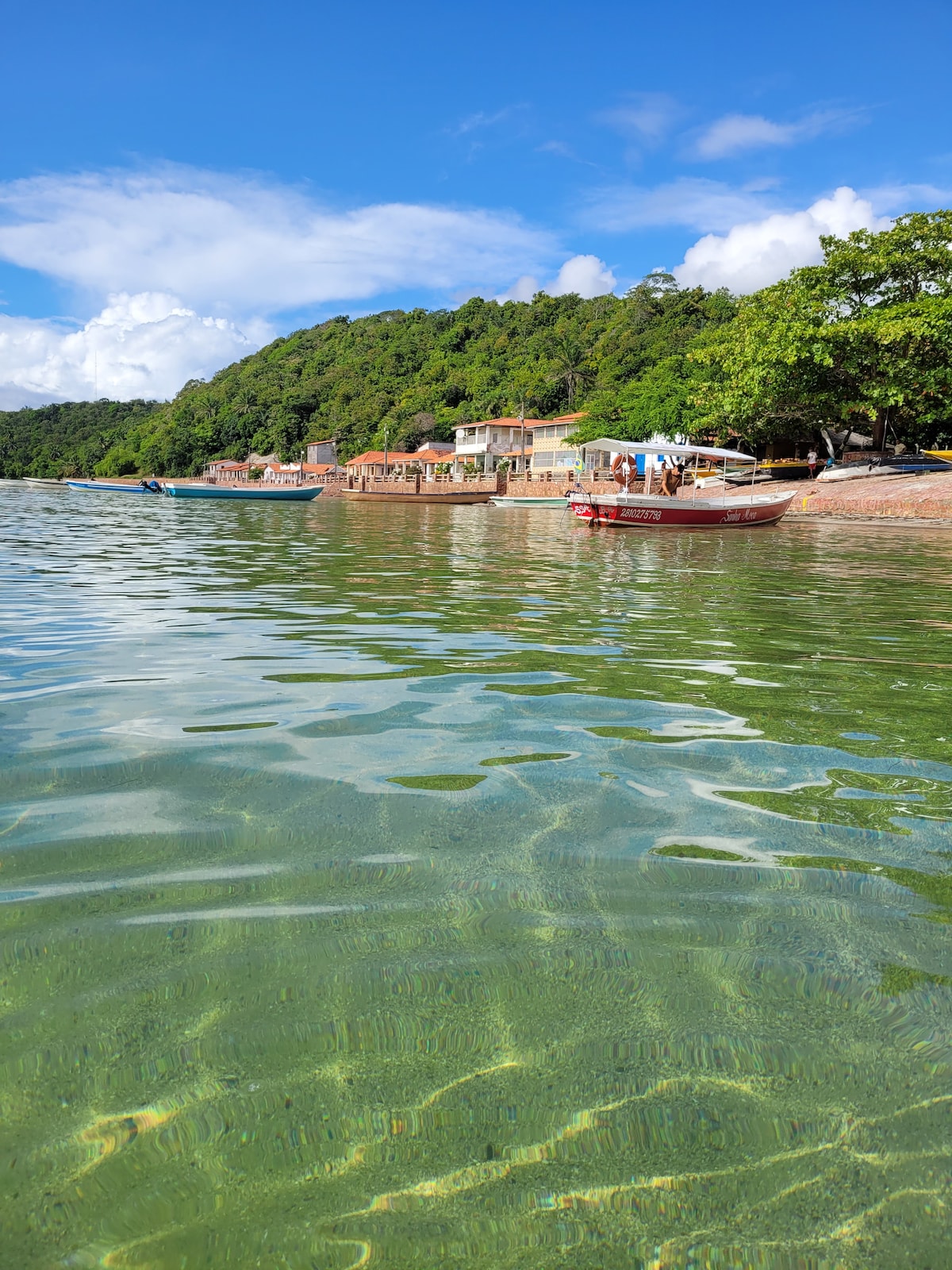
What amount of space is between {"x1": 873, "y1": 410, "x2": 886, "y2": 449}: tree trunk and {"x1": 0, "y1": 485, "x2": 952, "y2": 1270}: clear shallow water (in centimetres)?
3620

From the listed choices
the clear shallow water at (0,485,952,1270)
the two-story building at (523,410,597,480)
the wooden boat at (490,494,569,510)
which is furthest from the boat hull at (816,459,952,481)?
the clear shallow water at (0,485,952,1270)

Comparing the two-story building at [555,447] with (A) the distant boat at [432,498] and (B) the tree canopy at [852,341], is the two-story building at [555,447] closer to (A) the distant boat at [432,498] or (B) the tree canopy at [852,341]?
(A) the distant boat at [432,498]

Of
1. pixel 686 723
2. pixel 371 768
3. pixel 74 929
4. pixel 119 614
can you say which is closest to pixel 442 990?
pixel 74 929

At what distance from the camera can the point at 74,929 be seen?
2168 millimetres

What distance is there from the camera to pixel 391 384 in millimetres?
114812

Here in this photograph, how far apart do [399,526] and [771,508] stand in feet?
36.2

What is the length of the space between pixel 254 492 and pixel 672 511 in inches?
1356

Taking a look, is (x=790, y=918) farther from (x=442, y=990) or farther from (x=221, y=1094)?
(x=221, y=1094)

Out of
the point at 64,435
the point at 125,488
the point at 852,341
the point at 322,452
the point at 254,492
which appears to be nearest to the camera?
the point at 852,341

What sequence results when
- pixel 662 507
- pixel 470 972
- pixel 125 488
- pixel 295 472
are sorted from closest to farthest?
pixel 470 972 < pixel 662 507 < pixel 125 488 < pixel 295 472

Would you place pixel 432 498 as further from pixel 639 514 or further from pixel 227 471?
pixel 227 471

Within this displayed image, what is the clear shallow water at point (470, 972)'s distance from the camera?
55.1 inches

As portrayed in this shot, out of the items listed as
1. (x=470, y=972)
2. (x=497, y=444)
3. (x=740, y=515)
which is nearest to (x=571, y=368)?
(x=497, y=444)

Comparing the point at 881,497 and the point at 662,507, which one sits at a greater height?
the point at 881,497
